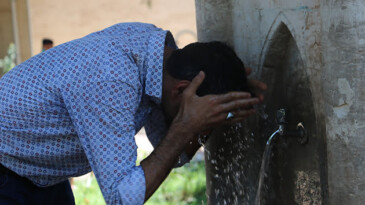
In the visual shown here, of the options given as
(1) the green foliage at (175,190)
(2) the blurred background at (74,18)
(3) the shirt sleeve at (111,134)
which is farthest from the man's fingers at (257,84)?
(2) the blurred background at (74,18)

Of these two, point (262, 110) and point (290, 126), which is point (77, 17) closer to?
point (262, 110)

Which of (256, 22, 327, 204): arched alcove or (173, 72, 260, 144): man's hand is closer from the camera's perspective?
(173, 72, 260, 144): man's hand

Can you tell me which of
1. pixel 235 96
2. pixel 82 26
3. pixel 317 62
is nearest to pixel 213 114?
pixel 235 96

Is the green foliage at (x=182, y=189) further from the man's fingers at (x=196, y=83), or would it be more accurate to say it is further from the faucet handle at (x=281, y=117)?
the man's fingers at (x=196, y=83)

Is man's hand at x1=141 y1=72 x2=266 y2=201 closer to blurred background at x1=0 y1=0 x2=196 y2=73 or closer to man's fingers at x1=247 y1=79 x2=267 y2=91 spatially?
man's fingers at x1=247 y1=79 x2=267 y2=91

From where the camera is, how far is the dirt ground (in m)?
9.36

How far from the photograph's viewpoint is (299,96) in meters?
2.45

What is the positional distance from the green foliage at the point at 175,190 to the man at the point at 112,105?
2.36 meters

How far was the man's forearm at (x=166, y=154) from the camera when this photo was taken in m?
A: 2.11

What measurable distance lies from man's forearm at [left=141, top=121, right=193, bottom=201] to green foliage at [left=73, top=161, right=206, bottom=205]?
2.42 metres

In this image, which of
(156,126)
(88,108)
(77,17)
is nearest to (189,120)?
(88,108)

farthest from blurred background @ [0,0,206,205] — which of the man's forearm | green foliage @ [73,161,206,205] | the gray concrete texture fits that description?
the man's forearm

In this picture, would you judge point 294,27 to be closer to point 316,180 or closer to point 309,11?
point 309,11

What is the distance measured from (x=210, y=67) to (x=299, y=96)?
0.48 meters
